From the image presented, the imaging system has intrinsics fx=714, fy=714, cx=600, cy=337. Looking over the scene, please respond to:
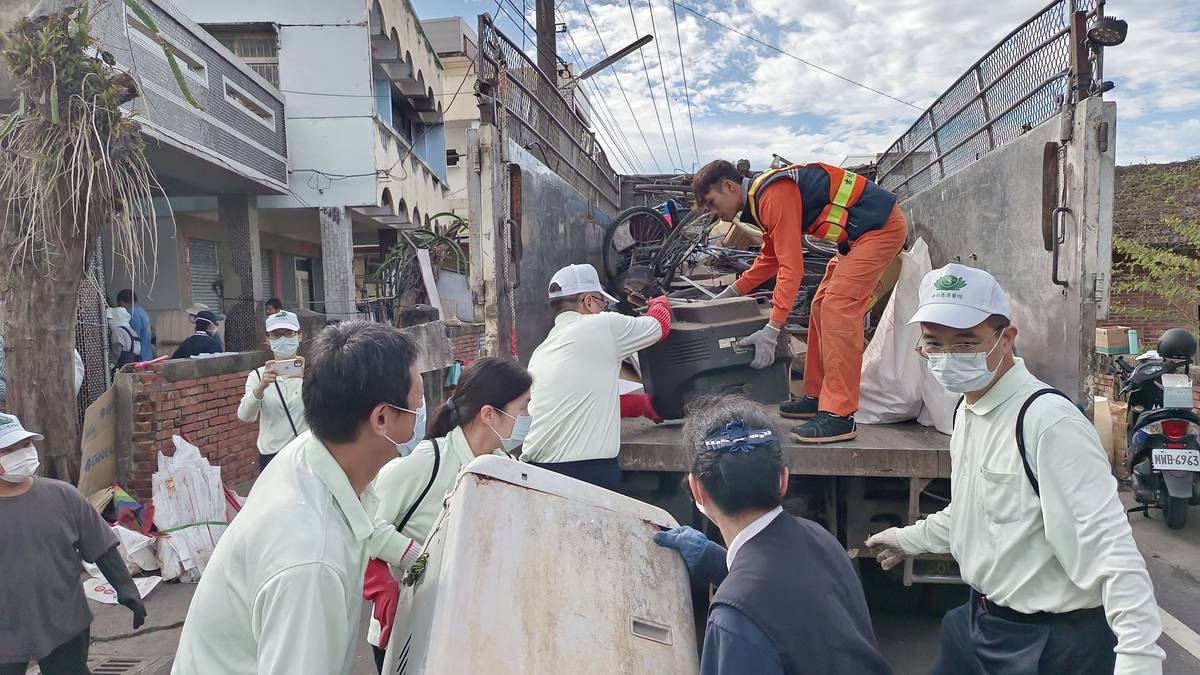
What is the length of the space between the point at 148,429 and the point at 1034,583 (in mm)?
4816

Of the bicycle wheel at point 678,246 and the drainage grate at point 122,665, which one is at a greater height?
the bicycle wheel at point 678,246

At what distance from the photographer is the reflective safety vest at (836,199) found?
314cm

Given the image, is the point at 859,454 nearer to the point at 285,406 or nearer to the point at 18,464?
the point at 285,406

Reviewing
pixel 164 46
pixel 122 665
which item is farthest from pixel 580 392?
pixel 164 46

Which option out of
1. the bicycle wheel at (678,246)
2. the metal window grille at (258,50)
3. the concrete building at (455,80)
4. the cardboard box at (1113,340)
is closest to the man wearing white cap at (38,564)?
the bicycle wheel at (678,246)

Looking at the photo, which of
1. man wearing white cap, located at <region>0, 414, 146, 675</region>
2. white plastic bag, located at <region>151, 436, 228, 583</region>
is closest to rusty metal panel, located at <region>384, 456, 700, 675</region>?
man wearing white cap, located at <region>0, 414, 146, 675</region>

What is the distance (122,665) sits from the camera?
318 centimetres

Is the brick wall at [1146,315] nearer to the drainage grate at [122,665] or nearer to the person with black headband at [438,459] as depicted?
the person with black headband at [438,459]

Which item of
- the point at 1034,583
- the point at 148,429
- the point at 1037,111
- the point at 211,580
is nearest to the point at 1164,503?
the point at 1037,111

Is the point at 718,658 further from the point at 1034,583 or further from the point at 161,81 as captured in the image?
the point at 161,81

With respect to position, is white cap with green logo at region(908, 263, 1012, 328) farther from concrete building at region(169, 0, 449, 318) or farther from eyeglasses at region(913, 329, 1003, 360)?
concrete building at region(169, 0, 449, 318)

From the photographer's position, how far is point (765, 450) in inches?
57.6

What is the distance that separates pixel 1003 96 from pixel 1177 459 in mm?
2658

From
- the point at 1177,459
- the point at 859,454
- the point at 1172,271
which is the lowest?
the point at 1177,459
